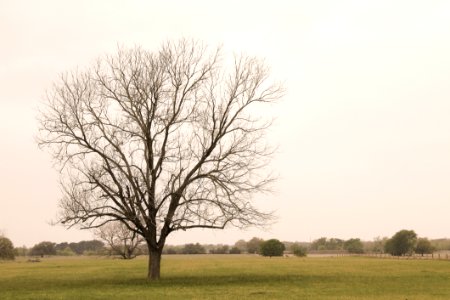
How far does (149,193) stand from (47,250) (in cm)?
15728

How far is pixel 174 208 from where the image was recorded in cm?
3547

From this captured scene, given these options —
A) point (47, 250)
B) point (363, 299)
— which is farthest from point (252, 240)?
point (363, 299)

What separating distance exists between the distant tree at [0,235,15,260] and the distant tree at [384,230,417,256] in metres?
93.3

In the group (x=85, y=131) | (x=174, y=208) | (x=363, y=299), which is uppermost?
(x=85, y=131)

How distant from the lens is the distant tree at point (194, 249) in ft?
547

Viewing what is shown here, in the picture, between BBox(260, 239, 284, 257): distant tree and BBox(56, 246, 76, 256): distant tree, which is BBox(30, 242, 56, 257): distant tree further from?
BBox(260, 239, 284, 257): distant tree

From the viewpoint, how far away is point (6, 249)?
120062 mm

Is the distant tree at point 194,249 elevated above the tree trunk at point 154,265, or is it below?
above

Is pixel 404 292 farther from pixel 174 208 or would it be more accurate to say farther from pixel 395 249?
pixel 395 249

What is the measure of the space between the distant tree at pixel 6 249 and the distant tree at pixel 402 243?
9327 cm

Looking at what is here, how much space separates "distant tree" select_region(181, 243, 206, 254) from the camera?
547 feet

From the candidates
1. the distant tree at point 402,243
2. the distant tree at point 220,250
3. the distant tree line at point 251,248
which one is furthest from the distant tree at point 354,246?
the distant tree at point 220,250

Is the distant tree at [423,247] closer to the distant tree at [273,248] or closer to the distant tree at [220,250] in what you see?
the distant tree at [273,248]

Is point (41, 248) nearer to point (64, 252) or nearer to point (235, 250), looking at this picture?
point (64, 252)
